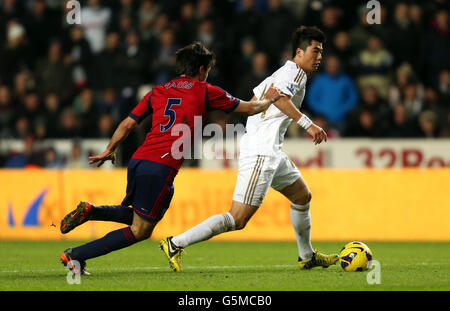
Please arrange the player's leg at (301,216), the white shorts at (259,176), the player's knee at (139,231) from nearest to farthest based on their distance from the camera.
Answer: the player's knee at (139,231) < the white shorts at (259,176) < the player's leg at (301,216)

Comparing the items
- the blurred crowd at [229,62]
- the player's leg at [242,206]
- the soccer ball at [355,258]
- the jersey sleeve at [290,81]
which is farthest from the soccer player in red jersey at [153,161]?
the blurred crowd at [229,62]

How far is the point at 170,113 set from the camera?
7.11 metres

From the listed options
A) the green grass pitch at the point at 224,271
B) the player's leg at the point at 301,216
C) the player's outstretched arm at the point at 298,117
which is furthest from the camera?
the player's leg at the point at 301,216

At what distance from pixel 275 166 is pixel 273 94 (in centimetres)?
65

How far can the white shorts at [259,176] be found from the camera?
295 inches

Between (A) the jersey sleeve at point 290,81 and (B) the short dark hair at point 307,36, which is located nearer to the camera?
(A) the jersey sleeve at point 290,81

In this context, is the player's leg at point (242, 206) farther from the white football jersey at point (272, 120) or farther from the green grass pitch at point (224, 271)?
the green grass pitch at point (224, 271)

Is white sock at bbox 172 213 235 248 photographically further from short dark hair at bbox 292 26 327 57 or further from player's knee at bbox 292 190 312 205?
short dark hair at bbox 292 26 327 57

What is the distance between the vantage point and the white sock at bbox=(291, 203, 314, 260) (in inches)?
313

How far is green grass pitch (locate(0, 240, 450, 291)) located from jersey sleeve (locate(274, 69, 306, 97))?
1.59 meters

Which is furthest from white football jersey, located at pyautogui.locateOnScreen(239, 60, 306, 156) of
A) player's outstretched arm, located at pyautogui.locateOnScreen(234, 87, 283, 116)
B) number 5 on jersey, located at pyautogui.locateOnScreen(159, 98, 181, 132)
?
number 5 on jersey, located at pyautogui.locateOnScreen(159, 98, 181, 132)

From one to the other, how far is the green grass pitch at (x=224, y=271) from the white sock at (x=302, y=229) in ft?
0.61
